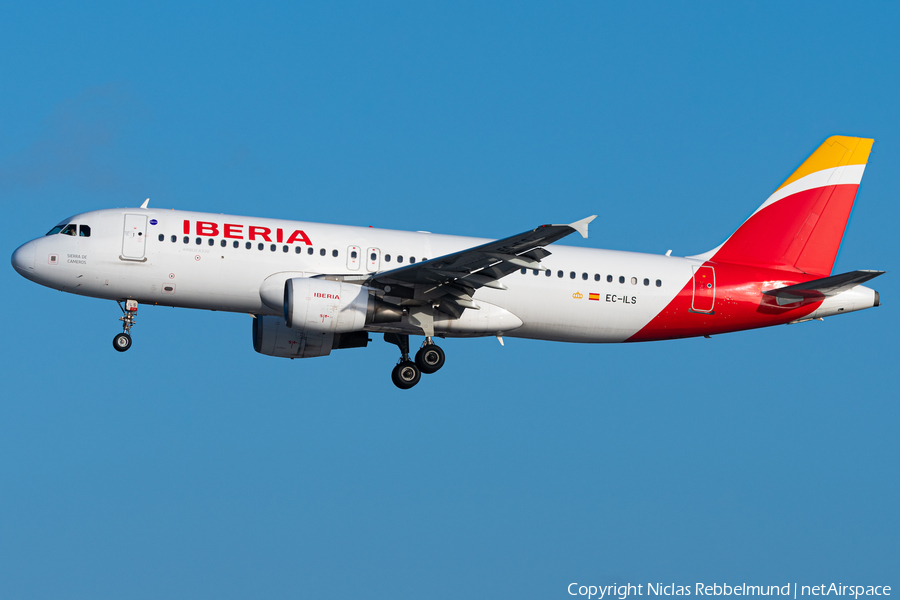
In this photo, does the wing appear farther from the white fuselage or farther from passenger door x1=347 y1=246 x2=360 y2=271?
passenger door x1=347 y1=246 x2=360 y2=271

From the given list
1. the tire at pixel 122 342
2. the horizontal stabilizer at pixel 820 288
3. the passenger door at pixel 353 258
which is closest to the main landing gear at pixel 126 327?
the tire at pixel 122 342

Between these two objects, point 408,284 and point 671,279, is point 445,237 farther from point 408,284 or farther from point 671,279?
point 671,279

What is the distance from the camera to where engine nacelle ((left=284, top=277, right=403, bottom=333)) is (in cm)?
2897

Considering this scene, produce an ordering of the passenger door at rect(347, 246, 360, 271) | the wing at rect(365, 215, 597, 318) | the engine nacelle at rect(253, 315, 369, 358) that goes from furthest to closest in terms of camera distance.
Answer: the engine nacelle at rect(253, 315, 369, 358)
the passenger door at rect(347, 246, 360, 271)
the wing at rect(365, 215, 597, 318)

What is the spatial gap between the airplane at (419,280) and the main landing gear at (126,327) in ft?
0.10

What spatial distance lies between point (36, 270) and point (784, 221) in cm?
2331

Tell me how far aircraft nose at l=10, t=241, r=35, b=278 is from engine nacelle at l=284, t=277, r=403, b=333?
291 inches

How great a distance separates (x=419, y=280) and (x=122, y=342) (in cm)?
913

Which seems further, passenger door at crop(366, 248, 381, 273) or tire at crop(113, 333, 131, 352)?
tire at crop(113, 333, 131, 352)

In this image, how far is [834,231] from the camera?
34.6m

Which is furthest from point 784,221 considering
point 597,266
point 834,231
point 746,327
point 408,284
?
point 408,284

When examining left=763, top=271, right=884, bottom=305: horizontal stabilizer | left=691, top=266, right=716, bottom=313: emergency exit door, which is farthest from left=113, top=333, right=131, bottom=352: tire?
left=763, top=271, right=884, bottom=305: horizontal stabilizer

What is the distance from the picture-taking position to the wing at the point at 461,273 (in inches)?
1071

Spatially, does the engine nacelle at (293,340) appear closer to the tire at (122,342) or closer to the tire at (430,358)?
the tire at (430,358)
